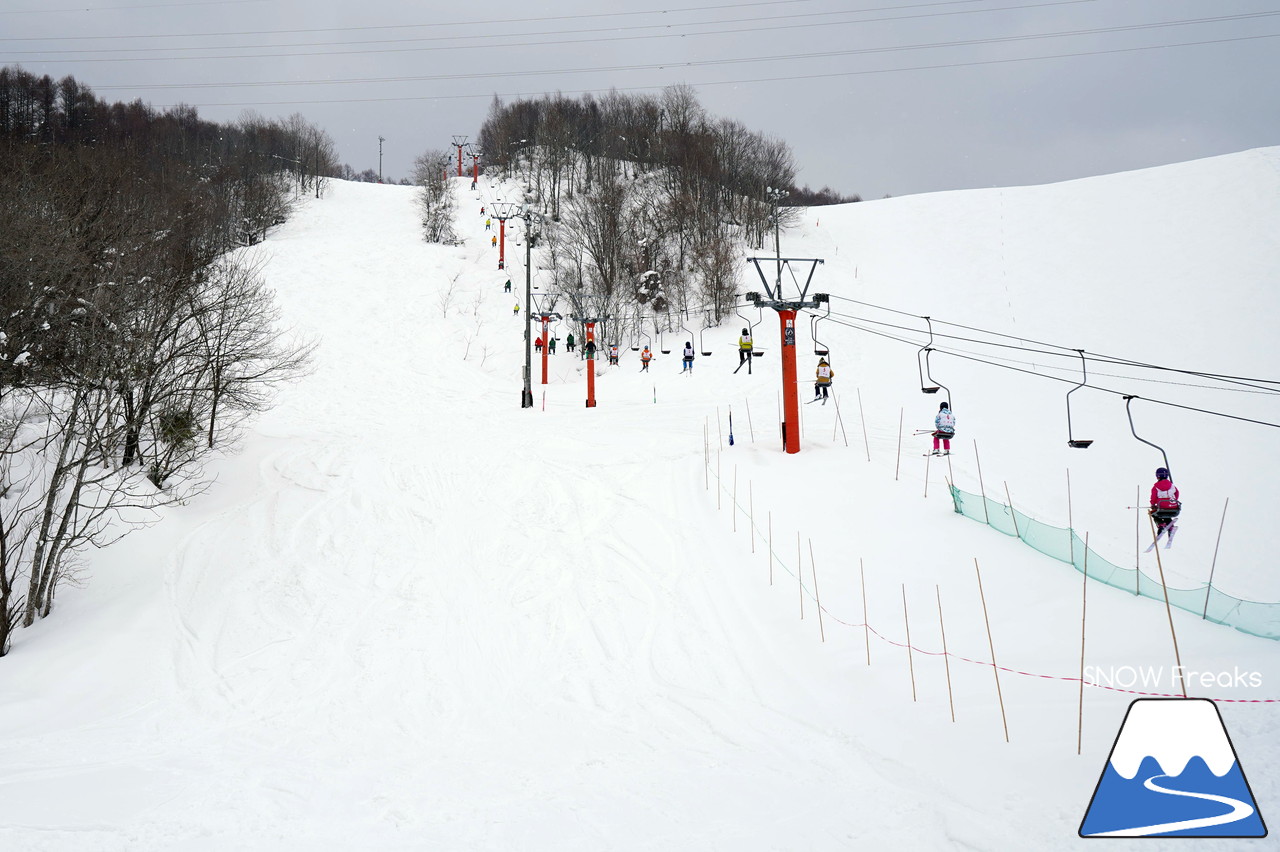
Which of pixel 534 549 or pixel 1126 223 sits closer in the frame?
pixel 534 549

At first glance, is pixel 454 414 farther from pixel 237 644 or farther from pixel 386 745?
pixel 386 745

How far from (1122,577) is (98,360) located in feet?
59.6

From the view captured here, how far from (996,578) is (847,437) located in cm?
1039

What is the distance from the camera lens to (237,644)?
39.5ft

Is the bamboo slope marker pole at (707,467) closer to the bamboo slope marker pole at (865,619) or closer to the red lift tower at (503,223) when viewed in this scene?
the bamboo slope marker pole at (865,619)

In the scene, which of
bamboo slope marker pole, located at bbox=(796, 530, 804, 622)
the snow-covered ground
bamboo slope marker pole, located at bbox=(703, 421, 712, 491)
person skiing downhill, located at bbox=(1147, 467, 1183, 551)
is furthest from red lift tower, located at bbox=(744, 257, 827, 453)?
person skiing downhill, located at bbox=(1147, 467, 1183, 551)

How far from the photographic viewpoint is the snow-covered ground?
7422mm

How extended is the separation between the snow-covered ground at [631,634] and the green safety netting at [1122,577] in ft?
0.94

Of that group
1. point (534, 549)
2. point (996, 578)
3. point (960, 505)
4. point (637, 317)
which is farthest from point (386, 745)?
point (637, 317)

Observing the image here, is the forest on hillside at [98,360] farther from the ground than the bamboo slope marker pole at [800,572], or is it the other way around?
the forest on hillside at [98,360]

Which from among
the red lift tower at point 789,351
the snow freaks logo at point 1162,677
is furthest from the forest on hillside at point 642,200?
the snow freaks logo at point 1162,677

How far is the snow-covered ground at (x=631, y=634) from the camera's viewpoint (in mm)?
7422

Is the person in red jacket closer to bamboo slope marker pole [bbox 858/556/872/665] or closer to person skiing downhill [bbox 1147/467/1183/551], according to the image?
person skiing downhill [bbox 1147/467/1183/551]

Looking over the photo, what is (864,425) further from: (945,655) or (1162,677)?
(1162,677)
